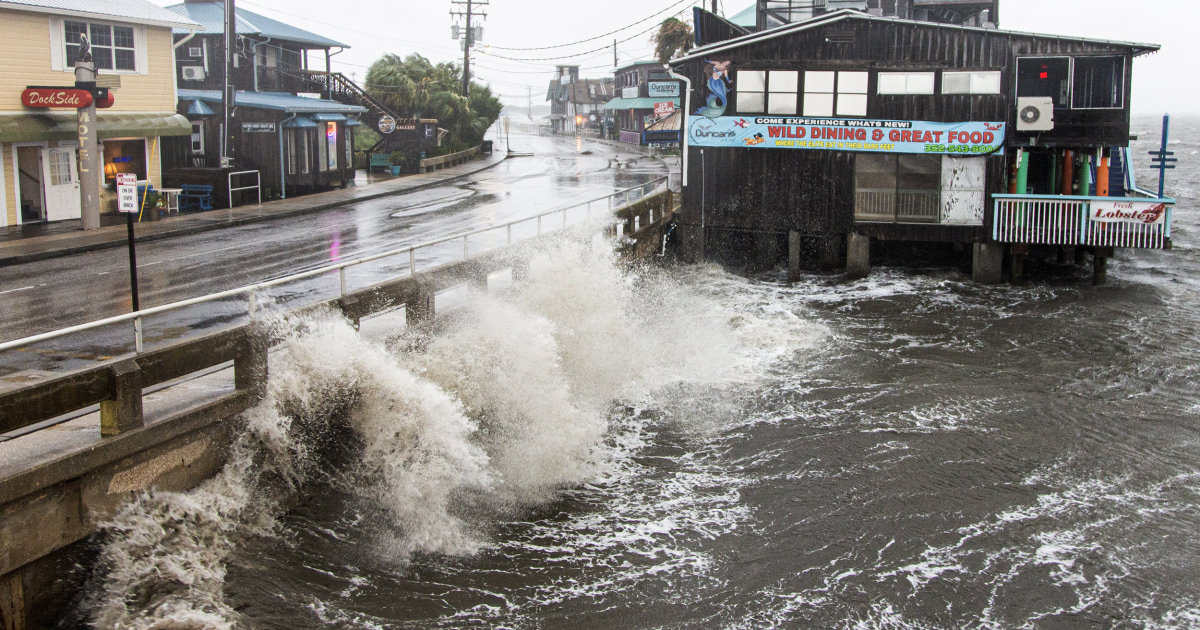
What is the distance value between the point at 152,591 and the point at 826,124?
21.0 m

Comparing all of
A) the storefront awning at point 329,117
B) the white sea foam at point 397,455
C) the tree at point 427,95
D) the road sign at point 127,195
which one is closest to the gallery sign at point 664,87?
the tree at point 427,95

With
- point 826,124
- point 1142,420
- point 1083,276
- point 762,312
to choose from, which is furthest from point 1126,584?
point 1083,276

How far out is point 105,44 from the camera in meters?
28.5

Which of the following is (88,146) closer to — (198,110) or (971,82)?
(198,110)

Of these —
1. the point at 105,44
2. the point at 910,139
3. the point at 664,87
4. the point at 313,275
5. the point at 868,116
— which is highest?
the point at 664,87

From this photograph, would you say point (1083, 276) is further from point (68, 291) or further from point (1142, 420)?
point (68, 291)

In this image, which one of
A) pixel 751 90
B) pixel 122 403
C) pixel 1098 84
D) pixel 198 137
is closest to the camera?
pixel 122 403

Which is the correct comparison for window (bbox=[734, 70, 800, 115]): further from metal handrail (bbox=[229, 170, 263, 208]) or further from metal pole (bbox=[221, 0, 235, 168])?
metal pole (bbox=[221, 0, 235, 168])

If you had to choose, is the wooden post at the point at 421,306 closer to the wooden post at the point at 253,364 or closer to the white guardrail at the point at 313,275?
the white guardrail at the point at 313,275

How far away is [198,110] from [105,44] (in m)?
5.96

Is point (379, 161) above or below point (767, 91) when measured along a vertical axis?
below

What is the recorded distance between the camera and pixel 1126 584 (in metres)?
10.4

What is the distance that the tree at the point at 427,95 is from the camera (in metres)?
52.4

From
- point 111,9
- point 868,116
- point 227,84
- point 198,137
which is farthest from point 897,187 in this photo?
point 198,137
